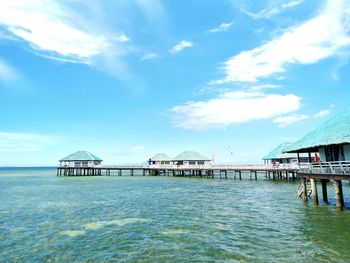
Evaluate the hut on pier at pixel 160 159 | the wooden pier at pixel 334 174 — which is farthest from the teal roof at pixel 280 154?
the wooden pier at pixel 334 174

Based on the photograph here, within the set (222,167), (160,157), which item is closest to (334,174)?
(222,167)

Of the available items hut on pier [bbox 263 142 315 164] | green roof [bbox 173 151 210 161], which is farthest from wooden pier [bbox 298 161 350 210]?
green roof [bbox 173 151 210 161]

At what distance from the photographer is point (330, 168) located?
17984 millimetres

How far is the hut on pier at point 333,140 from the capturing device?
18.0m

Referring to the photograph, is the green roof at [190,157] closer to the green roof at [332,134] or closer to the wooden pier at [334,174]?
the green roof at [332,134]

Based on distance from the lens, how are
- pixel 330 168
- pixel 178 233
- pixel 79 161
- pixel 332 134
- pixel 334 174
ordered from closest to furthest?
1. pixel 178 233
2. pixel 334 174
3. pixel 330 168
4. pixel 332 134
5. pixel 79 161

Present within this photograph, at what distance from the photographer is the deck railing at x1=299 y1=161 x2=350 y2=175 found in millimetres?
16750

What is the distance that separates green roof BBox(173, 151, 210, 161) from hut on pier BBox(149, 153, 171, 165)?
12.6ft

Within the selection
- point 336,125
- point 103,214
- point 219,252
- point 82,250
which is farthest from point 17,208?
point 336,125

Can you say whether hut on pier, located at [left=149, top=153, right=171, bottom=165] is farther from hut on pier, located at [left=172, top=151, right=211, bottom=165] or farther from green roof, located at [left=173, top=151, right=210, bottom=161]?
green roof, located at [left=173, top=151, right=210, bottom=161]

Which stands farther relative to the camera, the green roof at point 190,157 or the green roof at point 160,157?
the green roof at point 160,157

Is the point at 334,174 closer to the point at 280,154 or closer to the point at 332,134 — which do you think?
the point at 332,134

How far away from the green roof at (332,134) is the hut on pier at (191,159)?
1639 inches

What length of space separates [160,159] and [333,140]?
181 ft
